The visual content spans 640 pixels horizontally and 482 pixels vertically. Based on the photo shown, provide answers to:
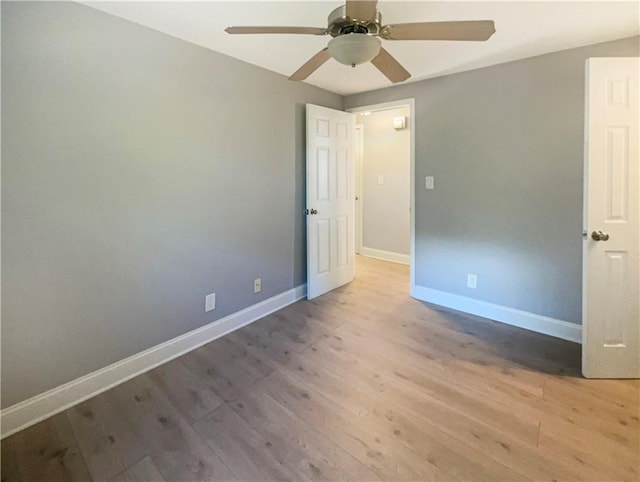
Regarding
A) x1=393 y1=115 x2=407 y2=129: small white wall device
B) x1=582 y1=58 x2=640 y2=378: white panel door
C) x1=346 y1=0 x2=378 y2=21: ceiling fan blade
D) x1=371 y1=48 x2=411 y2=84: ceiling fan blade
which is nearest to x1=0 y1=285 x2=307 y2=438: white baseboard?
x1=371 y1=48 x2=411 y2=84: ceiling fan blade

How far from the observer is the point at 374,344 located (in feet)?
8.38

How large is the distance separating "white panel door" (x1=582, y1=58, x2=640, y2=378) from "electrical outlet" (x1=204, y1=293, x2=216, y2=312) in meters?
2.62

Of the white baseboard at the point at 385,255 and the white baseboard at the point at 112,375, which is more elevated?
the white baseboard at the point at 385,255

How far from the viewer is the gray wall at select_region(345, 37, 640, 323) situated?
8.14 ft

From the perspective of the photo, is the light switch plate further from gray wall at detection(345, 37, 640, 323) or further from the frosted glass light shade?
the frosted glass light shade

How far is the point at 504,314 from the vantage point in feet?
9.59

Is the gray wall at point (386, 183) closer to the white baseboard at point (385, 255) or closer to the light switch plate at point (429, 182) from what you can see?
the white baseboard at point (385, 255)

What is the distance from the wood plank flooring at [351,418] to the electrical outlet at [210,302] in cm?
31

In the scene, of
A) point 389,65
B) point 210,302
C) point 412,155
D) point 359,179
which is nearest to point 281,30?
point 389,65

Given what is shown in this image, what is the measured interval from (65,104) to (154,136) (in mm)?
485

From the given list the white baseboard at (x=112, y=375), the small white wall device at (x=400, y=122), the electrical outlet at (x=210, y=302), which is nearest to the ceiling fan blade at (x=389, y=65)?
the electrical outlet at (x=210, y=302)

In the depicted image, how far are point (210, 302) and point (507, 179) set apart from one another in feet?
8.86

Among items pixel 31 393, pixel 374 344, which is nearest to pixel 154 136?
pixel 31 393

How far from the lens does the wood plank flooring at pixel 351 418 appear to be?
1.46m
